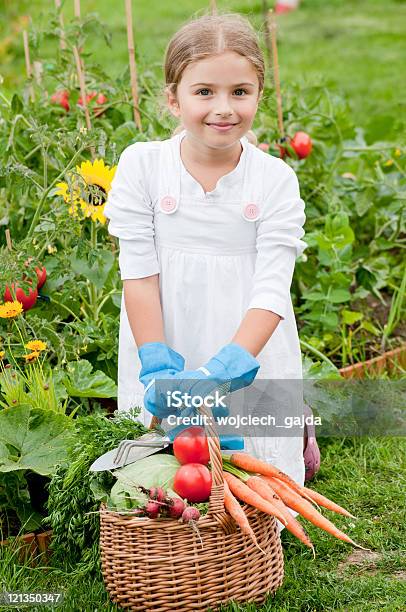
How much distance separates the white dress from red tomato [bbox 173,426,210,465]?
321mm

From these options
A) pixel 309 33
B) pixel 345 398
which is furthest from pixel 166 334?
pixel 309 33

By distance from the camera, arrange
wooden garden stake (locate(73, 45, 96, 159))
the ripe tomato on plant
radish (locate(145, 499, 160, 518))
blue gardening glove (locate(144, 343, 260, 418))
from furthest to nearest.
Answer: the ripe tomato on plant < wooden garden stake (locate(73, 45, 96, 159)) < blue gardening glove (locate(144, 343, 260, 418)) < radish (locate(145, 499, 160, 518))

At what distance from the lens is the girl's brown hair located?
255 cm

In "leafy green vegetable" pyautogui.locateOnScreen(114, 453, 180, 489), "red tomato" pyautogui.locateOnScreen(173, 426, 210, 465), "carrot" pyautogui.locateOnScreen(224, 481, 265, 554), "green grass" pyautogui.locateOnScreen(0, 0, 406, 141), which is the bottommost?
"carrot" pyautogui.locateOnScreen(224, 481, 265, 554)

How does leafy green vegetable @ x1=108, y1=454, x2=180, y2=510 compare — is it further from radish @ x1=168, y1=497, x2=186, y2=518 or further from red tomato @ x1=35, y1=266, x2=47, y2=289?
red tomato @ x1=35, y1=266, x2=47, y2=289

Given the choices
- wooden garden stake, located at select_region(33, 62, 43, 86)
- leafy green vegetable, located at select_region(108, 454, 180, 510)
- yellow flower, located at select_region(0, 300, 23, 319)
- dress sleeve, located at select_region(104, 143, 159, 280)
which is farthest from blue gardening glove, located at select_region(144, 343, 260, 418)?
wooden garden stake, located at select_region(33, 62, 43, 86)

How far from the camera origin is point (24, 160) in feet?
12.2

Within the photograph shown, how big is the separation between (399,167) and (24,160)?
1.50 meters

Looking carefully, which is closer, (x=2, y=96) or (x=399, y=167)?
(x=2, y=96)

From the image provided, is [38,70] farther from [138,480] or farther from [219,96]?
[138,480]

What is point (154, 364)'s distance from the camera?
2570mm

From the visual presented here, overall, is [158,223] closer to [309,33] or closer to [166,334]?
[166,334]

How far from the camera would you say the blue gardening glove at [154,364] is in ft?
8.32

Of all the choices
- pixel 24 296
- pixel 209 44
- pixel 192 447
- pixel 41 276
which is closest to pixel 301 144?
pixel 41 276
